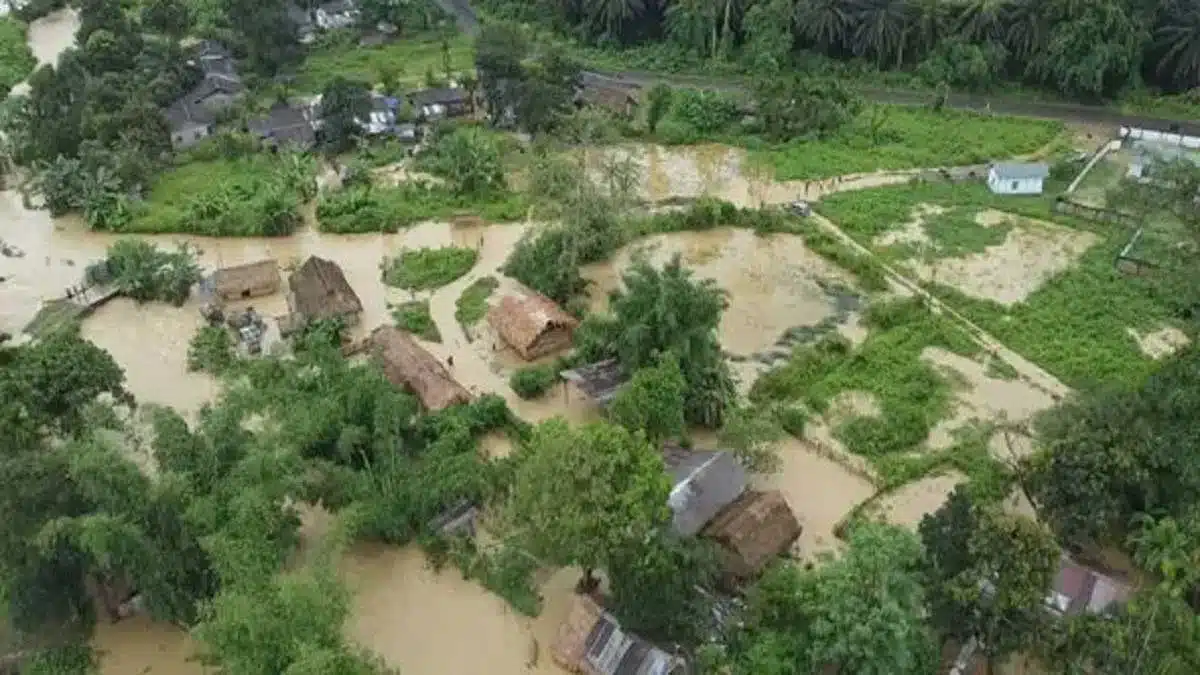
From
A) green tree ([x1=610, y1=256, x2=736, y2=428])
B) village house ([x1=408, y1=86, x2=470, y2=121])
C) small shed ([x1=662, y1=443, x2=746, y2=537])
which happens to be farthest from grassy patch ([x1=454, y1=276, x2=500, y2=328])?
village house ([x1=408, y1=86, x2=470, y2=121])

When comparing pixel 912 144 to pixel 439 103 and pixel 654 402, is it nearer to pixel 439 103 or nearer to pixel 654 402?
pixel 439 103

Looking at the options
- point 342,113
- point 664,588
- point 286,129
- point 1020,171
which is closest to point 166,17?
point 286,129

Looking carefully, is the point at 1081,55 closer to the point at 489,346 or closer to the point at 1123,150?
the point at 1123,150

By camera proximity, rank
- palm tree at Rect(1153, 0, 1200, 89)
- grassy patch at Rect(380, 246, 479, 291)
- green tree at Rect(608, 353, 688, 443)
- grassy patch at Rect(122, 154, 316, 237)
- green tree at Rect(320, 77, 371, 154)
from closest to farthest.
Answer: green tree at Rect(608, 353, 688, 443) < grassy patch at Rect(380, 246, 479, 291) < grassy patch at Rect(122, 154, 316, 237) < green tree at Rect(320, 77, 371, 154) < palm tree at Rect(1153, 0, 1200, 89)

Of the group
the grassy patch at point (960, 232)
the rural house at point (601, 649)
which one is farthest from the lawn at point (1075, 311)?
the rural house at point (601, 649)

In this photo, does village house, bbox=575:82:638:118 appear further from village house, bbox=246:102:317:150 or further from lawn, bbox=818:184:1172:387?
lawn, bbox=818:184:1172:387
